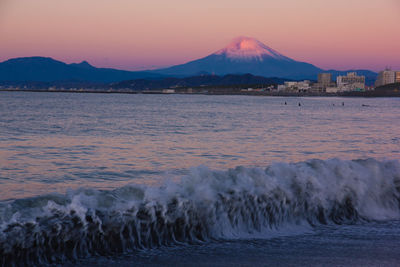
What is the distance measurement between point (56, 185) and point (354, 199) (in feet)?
19.3

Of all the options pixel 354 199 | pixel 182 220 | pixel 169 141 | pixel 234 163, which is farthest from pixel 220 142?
pixel 182 220

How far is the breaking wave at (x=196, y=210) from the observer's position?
5.16 meters

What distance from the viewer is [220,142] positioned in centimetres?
1962

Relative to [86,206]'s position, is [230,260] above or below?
below

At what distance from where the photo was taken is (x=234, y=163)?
43.6 ft

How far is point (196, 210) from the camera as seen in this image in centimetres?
627

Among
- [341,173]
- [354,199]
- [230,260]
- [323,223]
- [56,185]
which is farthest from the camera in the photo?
[56,185]

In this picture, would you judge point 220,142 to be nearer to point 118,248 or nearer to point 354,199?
point 354,199

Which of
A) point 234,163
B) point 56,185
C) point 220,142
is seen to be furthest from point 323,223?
point 220,142

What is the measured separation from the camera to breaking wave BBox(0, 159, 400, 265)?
516 centimetres

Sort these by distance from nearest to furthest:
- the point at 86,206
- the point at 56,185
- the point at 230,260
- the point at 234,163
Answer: the point at 230,260 < the point at 86,206 < the point at 56,185 < the point at 234,163

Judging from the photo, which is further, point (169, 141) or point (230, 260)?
point (169, 141)

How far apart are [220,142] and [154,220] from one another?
13.8 metres

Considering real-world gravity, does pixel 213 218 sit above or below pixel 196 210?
below
